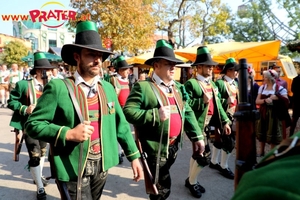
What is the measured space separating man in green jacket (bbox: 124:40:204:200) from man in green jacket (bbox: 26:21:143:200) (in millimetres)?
453

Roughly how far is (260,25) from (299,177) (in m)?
40.3

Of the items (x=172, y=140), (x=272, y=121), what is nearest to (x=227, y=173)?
(x=272, y=121)

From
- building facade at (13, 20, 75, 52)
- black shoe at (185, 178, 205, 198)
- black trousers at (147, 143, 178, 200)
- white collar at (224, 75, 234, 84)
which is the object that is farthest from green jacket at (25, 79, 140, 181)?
building facade at (13, 20, 75, 52)

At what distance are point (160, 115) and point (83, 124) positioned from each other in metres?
0.99

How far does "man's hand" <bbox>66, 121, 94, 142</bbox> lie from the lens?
74.9 inches

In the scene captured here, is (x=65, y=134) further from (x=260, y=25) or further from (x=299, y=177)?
(x=260, y=25)

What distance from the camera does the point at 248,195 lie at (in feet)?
2.04

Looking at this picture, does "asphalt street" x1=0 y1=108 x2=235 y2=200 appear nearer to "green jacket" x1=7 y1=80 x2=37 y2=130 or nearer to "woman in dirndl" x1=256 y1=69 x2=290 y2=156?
"woman in dirndl" x1=256 y1=69 x2=290 y2=156

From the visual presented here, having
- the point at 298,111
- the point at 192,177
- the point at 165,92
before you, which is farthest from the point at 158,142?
the point at 298,111

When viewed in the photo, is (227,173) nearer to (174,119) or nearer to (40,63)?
(174,119)

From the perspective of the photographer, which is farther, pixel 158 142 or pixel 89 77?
pixel 158 142

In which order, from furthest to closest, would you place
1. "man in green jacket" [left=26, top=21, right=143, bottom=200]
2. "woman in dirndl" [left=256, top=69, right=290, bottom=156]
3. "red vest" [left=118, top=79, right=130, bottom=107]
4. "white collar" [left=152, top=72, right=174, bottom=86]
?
1. "red vest" [left=118, top=79, right=130, bottom=107]
2. "woman in dirndl" [left=256, top=69, right=290, bottom=156]
3. "white collar" [left=152, top=72, right=174, bottom=86]
4. "man in green jacket" [left=26, top=21, right=143, bottom=200]

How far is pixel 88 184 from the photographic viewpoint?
7.34 feet

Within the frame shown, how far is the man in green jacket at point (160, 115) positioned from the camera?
9.24 ft
